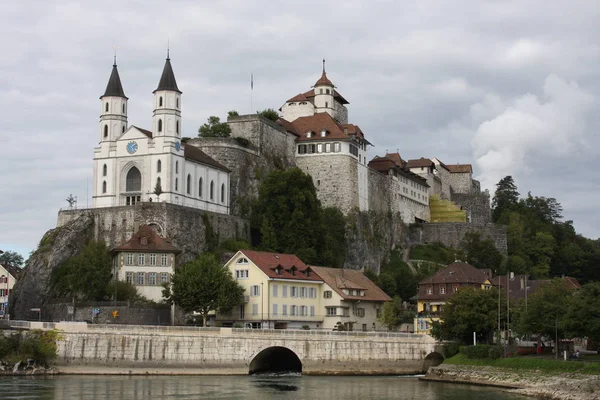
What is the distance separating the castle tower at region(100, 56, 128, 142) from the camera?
110 meters

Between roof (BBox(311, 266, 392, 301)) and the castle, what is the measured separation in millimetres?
18493

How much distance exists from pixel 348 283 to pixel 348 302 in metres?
2.76

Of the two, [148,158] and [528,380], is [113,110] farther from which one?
[528,380]

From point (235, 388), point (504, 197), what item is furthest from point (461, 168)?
point (235, 388)

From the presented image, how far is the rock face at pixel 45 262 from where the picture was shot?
96.6 m

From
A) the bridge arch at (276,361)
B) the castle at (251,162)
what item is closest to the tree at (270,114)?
the castle at (251,162)

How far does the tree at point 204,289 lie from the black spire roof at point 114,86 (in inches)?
1156

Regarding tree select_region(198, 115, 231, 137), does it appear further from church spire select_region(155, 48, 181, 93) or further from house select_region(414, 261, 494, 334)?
house select_region(414, 261, 494, 334)

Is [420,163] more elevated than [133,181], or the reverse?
[420,163]

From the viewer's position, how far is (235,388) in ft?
230

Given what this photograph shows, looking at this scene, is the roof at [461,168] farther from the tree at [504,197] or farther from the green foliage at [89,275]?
the green foliage at [89,275]

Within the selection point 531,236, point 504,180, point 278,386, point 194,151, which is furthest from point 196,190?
point 504,180

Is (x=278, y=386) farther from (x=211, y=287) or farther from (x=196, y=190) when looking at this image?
(x=196, y=190)

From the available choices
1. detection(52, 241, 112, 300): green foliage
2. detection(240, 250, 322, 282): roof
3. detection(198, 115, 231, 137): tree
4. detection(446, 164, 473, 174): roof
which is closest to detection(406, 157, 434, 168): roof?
detection(446, 164, 473, 174): roof
